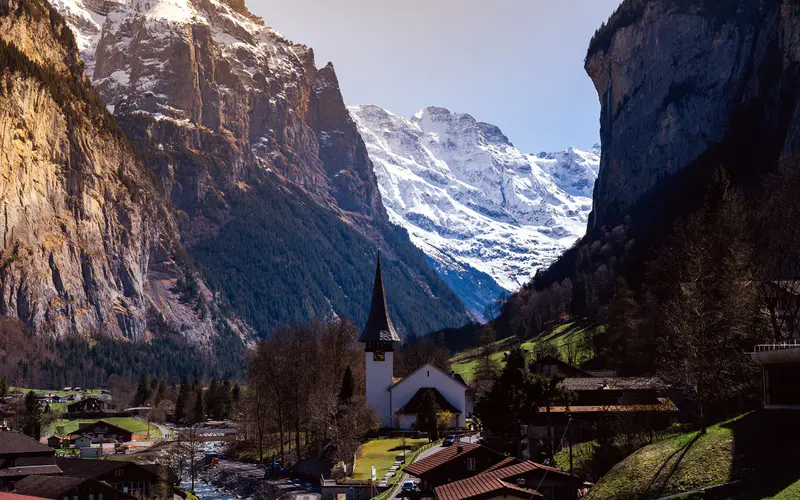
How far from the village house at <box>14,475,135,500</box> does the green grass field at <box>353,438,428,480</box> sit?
21947 mm

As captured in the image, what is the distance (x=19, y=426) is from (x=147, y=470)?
46218 mm

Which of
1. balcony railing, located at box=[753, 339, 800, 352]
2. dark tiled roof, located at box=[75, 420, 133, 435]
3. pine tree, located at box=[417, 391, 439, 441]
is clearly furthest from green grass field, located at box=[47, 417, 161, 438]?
balcony railing, located at box=[753, 339, 800, 352]

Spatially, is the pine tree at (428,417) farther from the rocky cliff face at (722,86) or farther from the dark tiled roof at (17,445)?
the rocky cliff face at (722,86)

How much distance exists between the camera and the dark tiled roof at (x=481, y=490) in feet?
147

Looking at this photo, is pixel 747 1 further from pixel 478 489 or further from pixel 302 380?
pixel 478 489

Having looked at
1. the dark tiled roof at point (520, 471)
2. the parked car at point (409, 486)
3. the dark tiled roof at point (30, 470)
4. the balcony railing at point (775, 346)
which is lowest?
the parked car at point (409, 486)

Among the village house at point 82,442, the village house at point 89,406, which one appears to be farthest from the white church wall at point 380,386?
the village house at point 89,406

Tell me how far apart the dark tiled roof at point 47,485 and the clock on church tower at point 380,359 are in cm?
3937

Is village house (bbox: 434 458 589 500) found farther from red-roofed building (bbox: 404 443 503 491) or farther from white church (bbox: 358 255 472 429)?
white church (bbox: 358 255 472 429)

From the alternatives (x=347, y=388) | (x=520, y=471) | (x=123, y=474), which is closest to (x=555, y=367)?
(x=347, y=388)

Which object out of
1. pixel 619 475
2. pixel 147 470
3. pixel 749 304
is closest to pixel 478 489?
pixel 619 475

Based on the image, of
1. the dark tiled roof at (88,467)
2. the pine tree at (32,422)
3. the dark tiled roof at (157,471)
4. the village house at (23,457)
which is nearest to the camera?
the dark tiled roof at (88,467)

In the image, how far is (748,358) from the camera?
157ft

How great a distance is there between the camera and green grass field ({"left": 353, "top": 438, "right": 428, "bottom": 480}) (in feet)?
245
